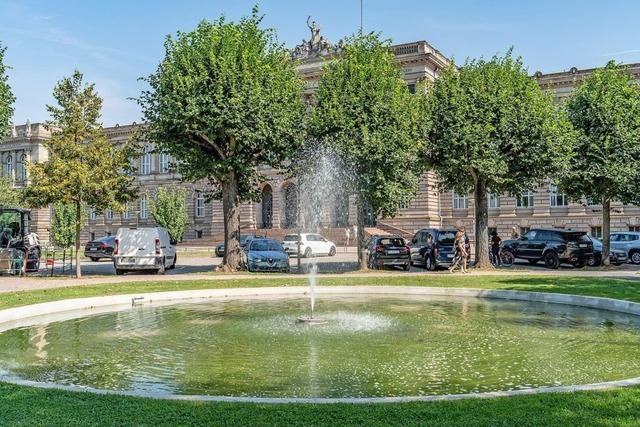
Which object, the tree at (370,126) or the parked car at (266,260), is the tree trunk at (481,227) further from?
the parked car at (266,260)

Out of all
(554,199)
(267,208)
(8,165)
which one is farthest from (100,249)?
(8,165)

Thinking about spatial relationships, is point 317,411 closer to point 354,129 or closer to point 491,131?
point 354,129

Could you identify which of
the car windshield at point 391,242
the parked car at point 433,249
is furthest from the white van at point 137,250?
the parked car at point 433,249

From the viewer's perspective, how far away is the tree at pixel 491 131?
88.8 ft

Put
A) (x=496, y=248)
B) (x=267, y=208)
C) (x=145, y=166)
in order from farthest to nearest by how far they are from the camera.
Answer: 1. (x=145, y=166)
2. (x=267, y=208)
3. (x=496, y=248)

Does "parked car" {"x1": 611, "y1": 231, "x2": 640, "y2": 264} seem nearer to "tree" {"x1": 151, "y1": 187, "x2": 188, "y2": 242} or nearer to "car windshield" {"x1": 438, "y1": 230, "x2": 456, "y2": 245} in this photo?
"car windshield" {"x1": 438, "y1": 230, "x2": 456, "y2": 245}

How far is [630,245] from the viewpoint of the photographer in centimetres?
3316

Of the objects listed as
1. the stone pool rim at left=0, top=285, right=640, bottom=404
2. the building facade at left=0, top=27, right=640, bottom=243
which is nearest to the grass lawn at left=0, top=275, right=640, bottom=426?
the stone pool rim at left=0, top=285, right=640, bottom=404

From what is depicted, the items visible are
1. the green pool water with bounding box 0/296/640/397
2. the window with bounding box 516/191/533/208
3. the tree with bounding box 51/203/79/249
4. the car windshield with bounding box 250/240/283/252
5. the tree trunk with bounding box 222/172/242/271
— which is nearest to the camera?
the green pool water with bounding box 0/296/640/397

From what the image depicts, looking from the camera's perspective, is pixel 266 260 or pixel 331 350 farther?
pixel 266 260

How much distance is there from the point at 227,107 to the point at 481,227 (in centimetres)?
1264

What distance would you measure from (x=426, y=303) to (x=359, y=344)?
6502 mm

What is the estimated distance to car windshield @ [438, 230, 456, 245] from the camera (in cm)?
2906

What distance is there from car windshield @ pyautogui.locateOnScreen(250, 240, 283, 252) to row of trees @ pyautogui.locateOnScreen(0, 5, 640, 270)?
208 cm
